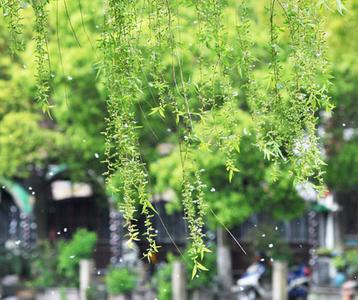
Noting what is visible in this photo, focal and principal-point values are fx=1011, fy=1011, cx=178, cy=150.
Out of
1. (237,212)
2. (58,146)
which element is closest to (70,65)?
(58,146)

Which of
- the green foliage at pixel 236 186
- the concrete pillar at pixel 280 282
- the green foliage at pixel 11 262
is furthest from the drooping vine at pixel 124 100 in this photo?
the green foliage at pixel 11 262

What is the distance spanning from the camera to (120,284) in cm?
1085

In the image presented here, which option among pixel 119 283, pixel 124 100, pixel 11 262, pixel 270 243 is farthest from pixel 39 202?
pixel 124 100

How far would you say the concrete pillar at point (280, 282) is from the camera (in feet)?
34.9

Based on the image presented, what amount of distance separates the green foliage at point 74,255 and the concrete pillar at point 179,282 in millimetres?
1311

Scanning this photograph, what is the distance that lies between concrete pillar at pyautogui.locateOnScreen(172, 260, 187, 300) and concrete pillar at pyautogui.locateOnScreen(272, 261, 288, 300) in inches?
37.8

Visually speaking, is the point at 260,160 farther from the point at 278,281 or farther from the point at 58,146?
the point at 58,146

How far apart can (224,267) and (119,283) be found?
1515 mm

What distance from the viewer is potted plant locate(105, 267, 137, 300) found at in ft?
35.5

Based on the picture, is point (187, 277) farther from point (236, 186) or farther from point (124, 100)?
point (124, 100)

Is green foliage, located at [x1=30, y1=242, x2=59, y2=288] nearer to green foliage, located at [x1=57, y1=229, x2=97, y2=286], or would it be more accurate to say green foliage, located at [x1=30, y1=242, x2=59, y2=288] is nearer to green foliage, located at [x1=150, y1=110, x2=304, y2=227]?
green foliage, located at [x1=57, y1=229, x2=97, y2=286]

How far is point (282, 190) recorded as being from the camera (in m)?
10.8

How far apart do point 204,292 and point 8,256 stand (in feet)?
11.3

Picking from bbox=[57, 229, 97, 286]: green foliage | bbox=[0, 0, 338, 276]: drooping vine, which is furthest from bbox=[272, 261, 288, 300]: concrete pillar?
bbox=[0, 0, 338, 276]: drooping vine
